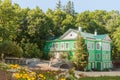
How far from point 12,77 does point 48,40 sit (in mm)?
57776

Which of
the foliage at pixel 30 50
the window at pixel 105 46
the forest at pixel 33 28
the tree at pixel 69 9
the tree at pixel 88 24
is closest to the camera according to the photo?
the forest at pixel 33 28

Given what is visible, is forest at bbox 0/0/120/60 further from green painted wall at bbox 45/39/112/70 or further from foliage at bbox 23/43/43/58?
green painted wall at bbox 45/39/112/70

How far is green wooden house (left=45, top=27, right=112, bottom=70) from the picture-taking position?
63016mm

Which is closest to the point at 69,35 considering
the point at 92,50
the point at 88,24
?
the point at 92,50

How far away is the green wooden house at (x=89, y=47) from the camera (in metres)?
63.0

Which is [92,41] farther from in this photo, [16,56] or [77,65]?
[16,56]

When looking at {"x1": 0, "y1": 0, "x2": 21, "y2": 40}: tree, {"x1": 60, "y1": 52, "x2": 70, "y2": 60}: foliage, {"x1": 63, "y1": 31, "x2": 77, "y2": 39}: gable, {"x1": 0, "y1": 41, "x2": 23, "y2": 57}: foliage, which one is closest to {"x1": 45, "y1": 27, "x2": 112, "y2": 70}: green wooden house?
{"x1": 63, "y1": 31, "x2": 77, "y2": 39}: gable

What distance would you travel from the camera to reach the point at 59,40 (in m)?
64.5

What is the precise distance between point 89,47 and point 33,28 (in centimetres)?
1188

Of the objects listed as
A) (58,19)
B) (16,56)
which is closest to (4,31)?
(16,56)

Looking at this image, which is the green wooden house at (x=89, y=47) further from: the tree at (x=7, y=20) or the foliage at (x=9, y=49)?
the foliage at (x=9, y=49)

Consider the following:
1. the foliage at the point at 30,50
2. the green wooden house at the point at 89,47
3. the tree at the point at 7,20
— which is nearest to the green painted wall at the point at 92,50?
the green wooden house at the point at 89,47

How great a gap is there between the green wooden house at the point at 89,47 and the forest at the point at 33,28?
2.38m

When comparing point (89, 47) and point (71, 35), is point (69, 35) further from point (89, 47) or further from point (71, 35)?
point (89, 47)
